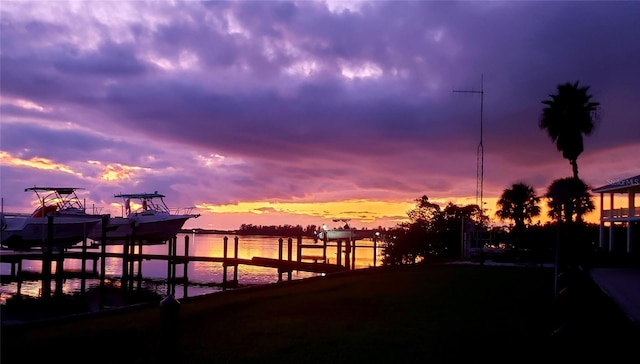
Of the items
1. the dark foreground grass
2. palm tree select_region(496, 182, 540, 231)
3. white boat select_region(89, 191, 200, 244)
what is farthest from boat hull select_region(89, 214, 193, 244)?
the dark foreground grass

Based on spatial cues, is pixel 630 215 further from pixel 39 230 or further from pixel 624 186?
pixel 39 230

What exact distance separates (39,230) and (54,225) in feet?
5.01

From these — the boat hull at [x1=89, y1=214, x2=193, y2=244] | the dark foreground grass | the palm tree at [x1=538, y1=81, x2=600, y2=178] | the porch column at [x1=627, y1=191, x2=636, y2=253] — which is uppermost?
the palm tree at [x1=538, y1=81, x2=600, y2=178]

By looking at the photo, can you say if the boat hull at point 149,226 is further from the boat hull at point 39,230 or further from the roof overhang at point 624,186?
the roof overhang at point 624,186

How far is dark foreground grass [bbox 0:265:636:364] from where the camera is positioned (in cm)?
917

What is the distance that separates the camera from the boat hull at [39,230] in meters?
51.4

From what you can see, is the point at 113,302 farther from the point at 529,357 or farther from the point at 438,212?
the point at 529,357

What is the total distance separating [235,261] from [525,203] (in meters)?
29.8

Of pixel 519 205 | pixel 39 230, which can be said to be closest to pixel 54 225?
pixel 39 230

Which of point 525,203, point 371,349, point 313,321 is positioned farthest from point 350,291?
point 525,203

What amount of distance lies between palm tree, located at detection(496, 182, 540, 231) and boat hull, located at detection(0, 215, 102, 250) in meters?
37.2

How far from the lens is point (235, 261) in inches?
1529

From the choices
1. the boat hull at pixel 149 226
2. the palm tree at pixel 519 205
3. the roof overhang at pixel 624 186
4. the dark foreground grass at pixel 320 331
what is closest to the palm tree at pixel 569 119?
the roof overhang at pixel 624 186

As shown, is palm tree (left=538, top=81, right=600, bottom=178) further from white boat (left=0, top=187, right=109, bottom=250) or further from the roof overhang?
white boat (left=0, top=187, right=109, bottom=250)
